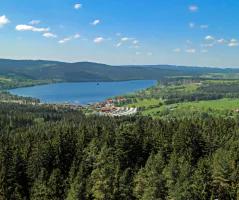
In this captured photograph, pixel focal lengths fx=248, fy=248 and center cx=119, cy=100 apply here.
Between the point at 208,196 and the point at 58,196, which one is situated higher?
the point at 208,196

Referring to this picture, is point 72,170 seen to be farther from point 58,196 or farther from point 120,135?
point 120,135

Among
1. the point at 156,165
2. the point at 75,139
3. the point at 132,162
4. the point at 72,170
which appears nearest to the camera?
the point at 156,165

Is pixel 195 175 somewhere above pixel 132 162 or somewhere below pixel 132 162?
above

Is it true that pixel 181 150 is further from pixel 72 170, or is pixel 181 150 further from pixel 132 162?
pixel 72 170

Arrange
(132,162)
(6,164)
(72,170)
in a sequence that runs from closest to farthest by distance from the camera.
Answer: (72,170) < (6,164) < (132,162)

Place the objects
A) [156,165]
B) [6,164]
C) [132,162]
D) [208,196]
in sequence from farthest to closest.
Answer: [132,162] < [6,164] < [156,165] < [208,196]

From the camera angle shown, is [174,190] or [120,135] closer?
[174,190]

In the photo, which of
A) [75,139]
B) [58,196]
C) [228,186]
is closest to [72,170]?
[58,196]

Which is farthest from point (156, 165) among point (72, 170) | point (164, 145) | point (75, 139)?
point (75, 139)

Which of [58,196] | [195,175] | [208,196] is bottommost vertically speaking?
[58,196]
